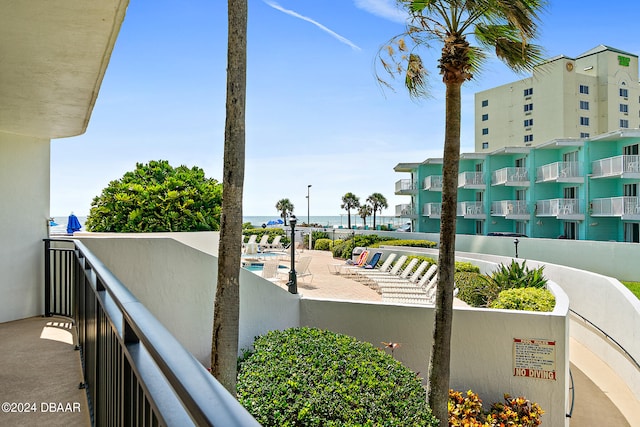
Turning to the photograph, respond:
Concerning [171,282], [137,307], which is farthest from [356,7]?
[137,307]

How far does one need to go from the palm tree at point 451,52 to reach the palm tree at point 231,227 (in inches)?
137

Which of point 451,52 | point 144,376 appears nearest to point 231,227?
point 144,376

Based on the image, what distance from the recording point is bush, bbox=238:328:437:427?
4980 mm

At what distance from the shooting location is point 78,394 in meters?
3.97

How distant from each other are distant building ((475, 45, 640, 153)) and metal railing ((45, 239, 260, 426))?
47678mm

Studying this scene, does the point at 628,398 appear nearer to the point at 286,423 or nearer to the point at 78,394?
the point at 286,423

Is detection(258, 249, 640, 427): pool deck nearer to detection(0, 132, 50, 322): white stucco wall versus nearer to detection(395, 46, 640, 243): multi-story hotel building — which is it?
detection(0, 132, 50, 322): white stucco wall

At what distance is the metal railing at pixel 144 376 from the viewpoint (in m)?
0.84

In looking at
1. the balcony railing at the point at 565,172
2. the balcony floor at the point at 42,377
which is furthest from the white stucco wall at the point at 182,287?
the balcony railing at the point at 565,172

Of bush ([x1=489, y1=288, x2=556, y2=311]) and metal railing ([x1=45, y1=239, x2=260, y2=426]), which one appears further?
bush ([x1=489, y1=288, x2=556, y2=311])

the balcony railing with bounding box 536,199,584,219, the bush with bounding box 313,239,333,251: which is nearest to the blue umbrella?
the bush with bounding box 313,239,333,251

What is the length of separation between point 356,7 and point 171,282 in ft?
55.7

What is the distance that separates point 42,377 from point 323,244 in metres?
27.8

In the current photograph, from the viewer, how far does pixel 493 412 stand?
308 inches
